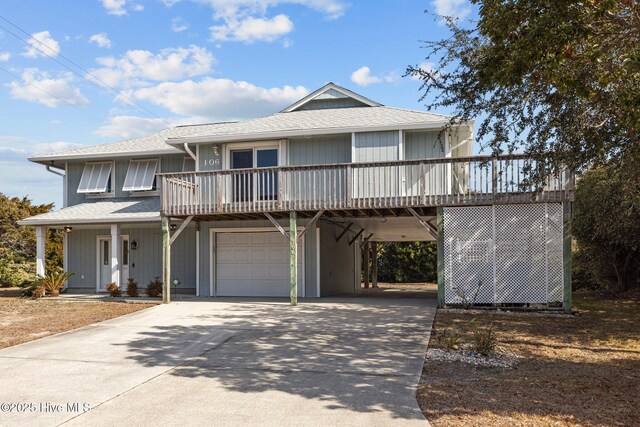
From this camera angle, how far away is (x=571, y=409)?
5.77 m

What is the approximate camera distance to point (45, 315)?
13156 mm

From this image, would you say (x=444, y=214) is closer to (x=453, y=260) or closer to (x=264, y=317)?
(x=453, y=260)

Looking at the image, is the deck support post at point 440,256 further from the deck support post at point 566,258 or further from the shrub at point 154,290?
the shrub at point 154,290

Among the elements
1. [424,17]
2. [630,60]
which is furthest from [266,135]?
[630,60]

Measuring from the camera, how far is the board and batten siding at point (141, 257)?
1817 cm

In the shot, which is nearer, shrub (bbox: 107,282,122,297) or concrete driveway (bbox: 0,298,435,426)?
concrete driveway (bbox: 0,298,435,426)

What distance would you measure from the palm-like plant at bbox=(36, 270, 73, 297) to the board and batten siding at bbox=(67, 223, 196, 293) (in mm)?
1192

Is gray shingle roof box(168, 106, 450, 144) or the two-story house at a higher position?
gray shingle roof box(168, 106, 450, 144)

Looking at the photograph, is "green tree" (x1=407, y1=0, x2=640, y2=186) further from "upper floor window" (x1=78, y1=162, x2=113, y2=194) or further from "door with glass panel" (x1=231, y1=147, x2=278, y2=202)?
"upper floor window" (x1=78, y1=162, x2=113, y2=194)

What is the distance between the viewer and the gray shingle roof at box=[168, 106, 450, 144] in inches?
625

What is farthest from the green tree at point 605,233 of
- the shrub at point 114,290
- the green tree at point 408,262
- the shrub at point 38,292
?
the shrub at point 38,292

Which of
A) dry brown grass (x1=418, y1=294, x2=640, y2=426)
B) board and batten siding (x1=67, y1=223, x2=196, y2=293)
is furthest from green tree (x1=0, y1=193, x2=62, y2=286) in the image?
dry brown grass (x1=418, y1=294, x2=640, y2=426)

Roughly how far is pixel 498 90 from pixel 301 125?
821 centimetres

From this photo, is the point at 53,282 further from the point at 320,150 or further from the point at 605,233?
the point at 605,233
